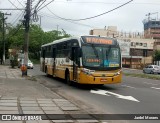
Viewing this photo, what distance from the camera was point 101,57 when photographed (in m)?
20.9

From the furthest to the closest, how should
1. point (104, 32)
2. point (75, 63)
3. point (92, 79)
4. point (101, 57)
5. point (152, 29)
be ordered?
1. point (152, 29)
2. point (104, 32)
3. point (75, 63)
4. point (101, 57)
5. point (92, 79)

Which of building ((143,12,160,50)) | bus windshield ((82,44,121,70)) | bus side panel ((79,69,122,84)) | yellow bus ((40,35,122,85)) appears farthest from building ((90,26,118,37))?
bus side panel ((79,69,122,84))

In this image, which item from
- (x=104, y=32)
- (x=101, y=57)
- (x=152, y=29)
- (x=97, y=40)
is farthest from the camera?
(x=152, y=29)

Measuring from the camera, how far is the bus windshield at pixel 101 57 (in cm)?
2059

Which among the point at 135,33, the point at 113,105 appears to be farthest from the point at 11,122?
the point at 135,33

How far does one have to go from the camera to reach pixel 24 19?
32688mm

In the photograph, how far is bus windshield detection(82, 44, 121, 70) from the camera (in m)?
20.6

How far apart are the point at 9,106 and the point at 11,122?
2.66m

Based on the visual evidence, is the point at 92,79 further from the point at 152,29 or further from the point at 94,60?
the point at 152,29

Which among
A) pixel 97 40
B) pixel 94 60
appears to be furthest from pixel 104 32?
pixel 94 60

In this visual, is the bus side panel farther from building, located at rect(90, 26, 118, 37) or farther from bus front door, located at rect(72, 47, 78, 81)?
building, located at rect(90, 26, 118, 37)

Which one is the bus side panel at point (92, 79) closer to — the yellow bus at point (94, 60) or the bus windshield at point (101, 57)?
the yellow bus at point (94, 60)

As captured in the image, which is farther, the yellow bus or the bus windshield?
the bus windshield

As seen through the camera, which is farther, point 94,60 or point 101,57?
point 101,57
